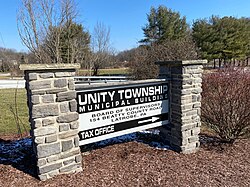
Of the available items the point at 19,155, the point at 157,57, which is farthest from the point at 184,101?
the point at 157,57

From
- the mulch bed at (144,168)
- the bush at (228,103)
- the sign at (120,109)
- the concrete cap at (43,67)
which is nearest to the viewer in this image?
the concrete cap at (43,67)

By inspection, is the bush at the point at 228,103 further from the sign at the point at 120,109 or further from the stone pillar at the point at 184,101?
the sign at the point at 120,109

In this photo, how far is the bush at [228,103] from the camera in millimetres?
4071

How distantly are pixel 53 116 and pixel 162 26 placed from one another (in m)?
26.5

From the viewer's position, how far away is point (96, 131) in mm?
3225

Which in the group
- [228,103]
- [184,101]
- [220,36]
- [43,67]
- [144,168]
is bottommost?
[144,168]

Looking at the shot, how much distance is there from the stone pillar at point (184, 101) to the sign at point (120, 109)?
18 centimetres

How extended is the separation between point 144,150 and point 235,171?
59.2 inches

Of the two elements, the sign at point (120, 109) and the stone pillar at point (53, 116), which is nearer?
the stone pillar at point (53, 116)

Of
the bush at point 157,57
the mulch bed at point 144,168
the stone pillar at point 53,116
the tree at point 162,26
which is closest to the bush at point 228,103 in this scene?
the mulch bed at point 144,168

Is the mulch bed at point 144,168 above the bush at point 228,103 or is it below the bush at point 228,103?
below

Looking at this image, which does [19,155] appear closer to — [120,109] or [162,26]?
[120,109]

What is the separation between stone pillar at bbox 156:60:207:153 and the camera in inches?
143

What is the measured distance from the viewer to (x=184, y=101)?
145 inches
